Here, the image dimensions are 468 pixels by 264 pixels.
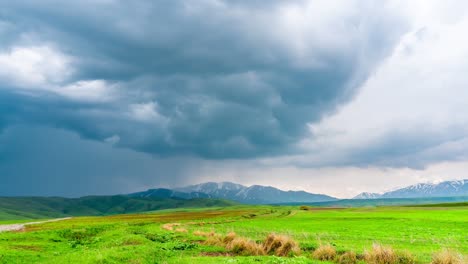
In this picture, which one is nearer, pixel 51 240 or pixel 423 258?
pixel 423 258

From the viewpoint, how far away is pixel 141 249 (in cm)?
3581

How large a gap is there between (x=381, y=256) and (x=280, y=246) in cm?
1093

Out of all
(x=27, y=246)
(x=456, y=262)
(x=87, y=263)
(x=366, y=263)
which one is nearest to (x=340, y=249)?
(x=366, y=263)

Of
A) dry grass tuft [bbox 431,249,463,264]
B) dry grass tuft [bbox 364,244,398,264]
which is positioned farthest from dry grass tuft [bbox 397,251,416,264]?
dry grass tuft [bbox 431,249,463,264]

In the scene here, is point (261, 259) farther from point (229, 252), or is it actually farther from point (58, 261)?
point (58, 261)

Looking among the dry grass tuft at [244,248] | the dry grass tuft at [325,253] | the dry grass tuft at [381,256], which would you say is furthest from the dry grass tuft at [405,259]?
the dry grass tuft at [244,248]

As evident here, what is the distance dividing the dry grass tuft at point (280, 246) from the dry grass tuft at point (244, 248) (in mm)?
773

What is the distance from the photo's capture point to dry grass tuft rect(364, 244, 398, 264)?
2962 cm

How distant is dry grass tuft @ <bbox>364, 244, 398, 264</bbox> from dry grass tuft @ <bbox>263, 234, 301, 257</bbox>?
7675 mm

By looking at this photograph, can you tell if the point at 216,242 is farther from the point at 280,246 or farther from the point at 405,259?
the point at 405,259

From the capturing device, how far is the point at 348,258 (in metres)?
31.9

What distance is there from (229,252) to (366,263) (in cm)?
1561

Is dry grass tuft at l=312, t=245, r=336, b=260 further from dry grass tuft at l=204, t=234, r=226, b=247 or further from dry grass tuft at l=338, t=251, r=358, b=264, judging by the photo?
dry grass tuft at l=204, t=234, r=226, b=247

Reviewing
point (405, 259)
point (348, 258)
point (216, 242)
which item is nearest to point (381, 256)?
point (405, 259)
